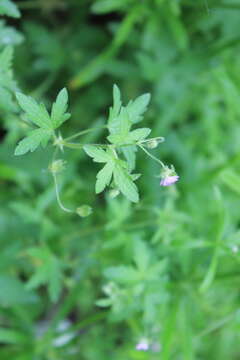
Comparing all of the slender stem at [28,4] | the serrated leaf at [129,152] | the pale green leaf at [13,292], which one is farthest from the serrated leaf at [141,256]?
the slender stem at [28,4]

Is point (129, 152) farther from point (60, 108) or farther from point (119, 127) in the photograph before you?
point (60, 108)

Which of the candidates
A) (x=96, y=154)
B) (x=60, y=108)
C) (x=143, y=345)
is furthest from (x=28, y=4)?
(x=143, y=345)

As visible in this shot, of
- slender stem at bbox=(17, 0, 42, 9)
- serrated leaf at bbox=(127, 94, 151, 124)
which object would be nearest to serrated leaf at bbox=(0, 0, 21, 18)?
serrated leaf at bbox=(127, 94, 151, 124)

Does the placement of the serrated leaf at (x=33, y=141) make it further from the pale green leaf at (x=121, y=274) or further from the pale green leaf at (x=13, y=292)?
the pale green leaf at (x=13, y=292)

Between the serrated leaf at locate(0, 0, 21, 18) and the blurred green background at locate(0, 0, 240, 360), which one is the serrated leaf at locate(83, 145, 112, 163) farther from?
the blurred green background at locate(0, 0, 240, 360)

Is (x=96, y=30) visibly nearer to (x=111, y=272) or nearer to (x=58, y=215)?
(x=58, y=215)
